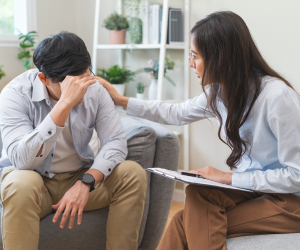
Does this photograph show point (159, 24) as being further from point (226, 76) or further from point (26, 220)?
point (26, 220)

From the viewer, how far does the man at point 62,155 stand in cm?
117

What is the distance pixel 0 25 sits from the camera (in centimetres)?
248

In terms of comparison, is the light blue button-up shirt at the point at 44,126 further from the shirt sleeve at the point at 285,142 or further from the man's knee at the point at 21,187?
the shirt sleeve at the point at 285,142

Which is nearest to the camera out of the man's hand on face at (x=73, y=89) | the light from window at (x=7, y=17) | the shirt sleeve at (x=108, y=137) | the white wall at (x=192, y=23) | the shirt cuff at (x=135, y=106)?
the man's hand on face at (x=73, y=89)

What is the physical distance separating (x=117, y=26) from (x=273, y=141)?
1799 millimetres

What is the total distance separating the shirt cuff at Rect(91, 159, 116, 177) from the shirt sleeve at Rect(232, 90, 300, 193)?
562 millimetres

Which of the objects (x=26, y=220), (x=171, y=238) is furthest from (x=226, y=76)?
(x=26, y=220)

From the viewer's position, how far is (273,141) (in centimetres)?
110

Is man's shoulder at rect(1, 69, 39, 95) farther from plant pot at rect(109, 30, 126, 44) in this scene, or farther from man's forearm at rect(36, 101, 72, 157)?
plant pot at rect(109, 30, 126, 44)

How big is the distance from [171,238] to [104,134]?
1.85ft

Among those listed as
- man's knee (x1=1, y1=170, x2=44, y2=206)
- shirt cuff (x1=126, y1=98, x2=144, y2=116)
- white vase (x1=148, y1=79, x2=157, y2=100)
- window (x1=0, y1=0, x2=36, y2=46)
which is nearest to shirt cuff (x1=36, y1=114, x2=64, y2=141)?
man's knee (x1=1, y1=170, x2=44, y2=206)

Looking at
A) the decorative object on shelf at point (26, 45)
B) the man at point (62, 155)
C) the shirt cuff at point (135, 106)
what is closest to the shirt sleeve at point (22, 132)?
the man at point (62, 155)

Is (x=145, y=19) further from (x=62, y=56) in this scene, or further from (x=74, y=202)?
(x=74, y=202)

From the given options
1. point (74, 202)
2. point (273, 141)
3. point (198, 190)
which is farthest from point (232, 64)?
point (74, 202)
